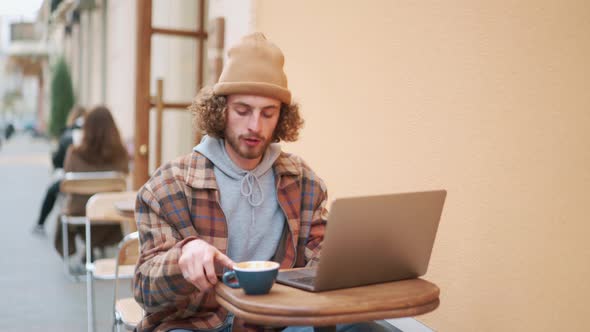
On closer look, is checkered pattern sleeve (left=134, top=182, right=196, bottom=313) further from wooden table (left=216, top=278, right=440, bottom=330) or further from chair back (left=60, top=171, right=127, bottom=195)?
chair back (left=60, top=171, right=127, bottom=195)

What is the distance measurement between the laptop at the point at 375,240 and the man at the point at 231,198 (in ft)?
1.17

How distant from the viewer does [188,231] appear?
1.96 meters

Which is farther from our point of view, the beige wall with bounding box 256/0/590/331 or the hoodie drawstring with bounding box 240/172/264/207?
the hoodie drawstring with bounding box 240/172/264/207

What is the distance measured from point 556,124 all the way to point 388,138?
830 mm

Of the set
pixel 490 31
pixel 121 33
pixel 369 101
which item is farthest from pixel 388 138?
pixel 121 33

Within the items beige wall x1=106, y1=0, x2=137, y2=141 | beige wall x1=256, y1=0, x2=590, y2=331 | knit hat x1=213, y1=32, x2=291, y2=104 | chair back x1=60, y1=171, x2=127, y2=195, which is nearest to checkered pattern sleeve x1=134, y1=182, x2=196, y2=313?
knit hat x1=213, y1=32, x2=291, y2=104

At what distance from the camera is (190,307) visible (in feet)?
6.29

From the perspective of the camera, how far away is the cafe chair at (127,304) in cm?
281

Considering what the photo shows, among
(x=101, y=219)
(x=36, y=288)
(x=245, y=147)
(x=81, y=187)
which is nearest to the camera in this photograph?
(x=245, y=147)

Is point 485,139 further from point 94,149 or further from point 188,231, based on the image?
point 94,149

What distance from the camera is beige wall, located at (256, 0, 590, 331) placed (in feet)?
6.15

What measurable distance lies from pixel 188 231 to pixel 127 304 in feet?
3.92

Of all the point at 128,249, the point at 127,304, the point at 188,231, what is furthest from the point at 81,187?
the point at 188,231

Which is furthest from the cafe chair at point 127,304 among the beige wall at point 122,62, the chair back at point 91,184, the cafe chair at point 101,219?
the beige wall at point 122,62
